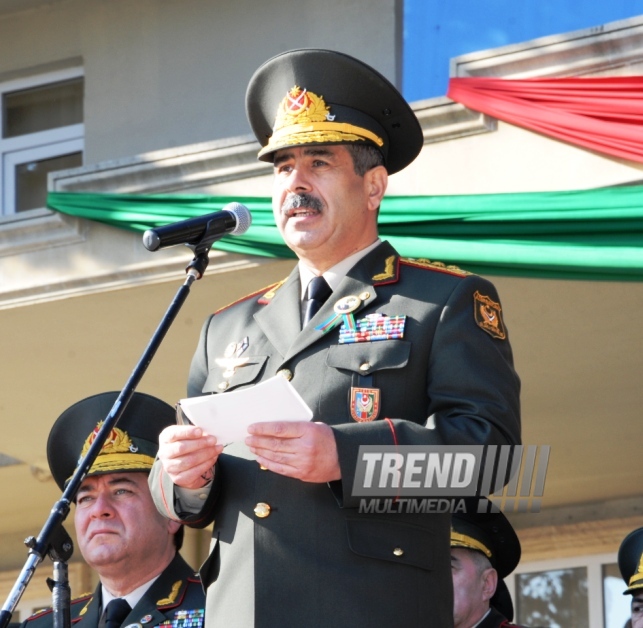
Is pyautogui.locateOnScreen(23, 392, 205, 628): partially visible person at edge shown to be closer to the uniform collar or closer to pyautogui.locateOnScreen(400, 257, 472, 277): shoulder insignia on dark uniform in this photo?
the uniform collar

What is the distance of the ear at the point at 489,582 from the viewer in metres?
5.23

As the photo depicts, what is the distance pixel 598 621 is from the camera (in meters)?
8.38

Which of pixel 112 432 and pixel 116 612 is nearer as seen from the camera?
pixel 116 612

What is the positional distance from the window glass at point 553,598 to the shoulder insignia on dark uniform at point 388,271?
542 cm

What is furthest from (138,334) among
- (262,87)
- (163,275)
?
(262,87)

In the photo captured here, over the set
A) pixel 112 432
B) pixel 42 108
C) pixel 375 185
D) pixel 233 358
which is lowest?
pixel 233 358

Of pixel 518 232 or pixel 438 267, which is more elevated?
pixel 518 232

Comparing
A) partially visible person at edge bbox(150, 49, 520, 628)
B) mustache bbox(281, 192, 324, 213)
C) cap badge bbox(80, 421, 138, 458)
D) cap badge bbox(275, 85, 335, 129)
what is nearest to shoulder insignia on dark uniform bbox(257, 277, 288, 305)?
partially visible person at edge bbox(150, 49, 520, 628)

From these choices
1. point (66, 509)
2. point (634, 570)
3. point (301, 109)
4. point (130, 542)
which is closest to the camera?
point (66, 509)

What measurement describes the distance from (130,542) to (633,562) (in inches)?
78.6

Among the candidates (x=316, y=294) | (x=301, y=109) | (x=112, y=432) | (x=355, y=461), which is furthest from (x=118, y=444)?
(x=355, y=461)

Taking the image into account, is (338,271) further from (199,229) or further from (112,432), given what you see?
(112,432)

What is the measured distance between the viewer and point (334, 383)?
3283 mm

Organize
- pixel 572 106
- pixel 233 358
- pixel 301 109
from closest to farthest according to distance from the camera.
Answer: pixel 233 358 < pixel 301 109 < pixel 572 106
